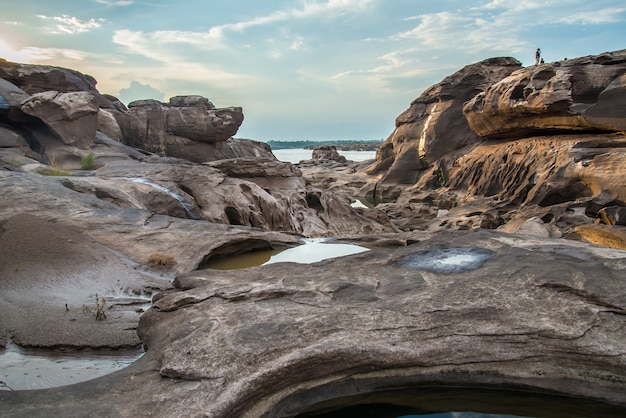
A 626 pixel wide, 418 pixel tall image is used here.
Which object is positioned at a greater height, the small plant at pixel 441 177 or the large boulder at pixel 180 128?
the large boulder at pixel 180 128

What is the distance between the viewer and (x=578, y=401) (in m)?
3.67

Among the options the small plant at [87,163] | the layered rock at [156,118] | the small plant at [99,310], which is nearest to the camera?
the small plant at [99,310]

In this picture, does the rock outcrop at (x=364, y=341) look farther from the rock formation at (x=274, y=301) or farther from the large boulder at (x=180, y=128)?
the large boulder at (x=180, y=128)

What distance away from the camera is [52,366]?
13.5 feet

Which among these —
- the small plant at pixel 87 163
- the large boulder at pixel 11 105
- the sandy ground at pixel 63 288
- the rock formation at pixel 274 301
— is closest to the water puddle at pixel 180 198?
the rock formation at pixel 274 301

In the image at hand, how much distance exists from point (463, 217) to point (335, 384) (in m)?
16.7

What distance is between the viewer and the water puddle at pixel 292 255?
798 cm

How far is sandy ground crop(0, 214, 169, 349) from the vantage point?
4629 millimetres

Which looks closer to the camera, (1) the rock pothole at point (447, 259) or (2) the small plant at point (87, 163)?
(1) the rock pothole at point (447, 259)

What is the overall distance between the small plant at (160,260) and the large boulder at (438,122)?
85.6ft

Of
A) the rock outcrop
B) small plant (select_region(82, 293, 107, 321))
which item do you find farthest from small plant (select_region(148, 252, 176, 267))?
the rock outcrop

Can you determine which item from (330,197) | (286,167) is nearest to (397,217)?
(330,197)

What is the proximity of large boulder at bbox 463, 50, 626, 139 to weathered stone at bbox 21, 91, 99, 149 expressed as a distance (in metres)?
18.4

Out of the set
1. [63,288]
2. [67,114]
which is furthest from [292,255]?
[67,114]
